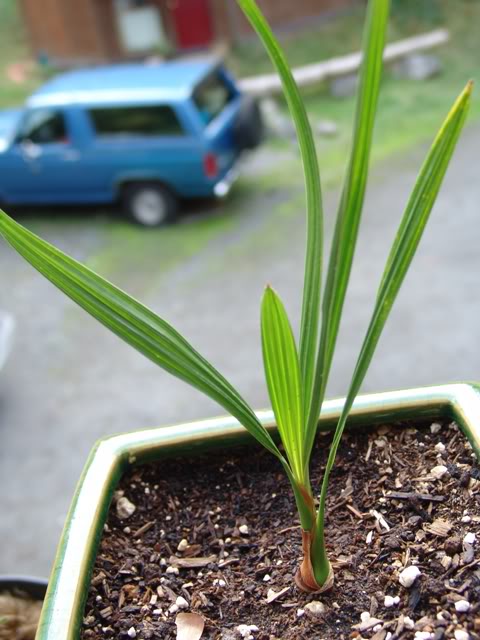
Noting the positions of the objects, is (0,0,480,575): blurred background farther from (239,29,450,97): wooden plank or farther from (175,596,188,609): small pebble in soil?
(175,596,188,609): small pebble in soil

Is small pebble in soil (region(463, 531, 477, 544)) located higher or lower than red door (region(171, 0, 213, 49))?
higher

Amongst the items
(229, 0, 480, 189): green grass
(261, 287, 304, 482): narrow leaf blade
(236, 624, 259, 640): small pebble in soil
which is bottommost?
(229, 0, 480, 189): green grass

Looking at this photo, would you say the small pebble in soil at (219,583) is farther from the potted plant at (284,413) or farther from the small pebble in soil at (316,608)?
the small pebble in soil at (316,608)

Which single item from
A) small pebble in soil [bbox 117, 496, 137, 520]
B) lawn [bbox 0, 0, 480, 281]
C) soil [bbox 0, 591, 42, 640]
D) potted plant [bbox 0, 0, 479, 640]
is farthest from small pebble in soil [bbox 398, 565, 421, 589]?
lawn [bbox 0, 0, 480, 281]

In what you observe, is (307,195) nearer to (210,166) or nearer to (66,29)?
(210,166)

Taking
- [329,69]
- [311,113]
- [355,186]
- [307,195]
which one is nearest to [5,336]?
[307,195]

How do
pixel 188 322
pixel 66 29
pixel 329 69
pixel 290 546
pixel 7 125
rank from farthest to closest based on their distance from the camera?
pixel 66 29
pixel 329 69
pixel 7 125
pixel 188 322
pixel 290 546

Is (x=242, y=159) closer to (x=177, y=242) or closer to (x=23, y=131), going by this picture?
(x=177, y=242)

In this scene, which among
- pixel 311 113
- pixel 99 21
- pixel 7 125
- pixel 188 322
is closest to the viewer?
pixel 188 322
